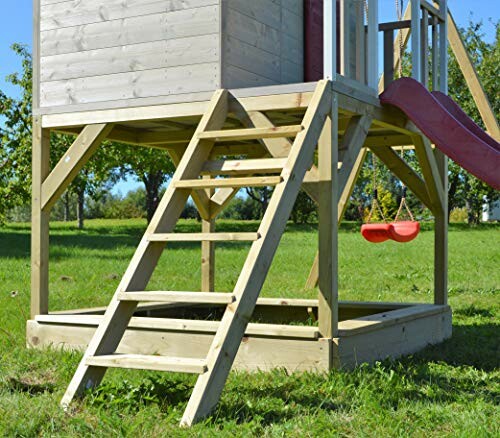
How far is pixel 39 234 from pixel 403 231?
342 cm

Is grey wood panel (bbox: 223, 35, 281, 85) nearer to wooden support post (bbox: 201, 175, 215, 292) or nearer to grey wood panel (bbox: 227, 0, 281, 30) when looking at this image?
grey wood panel (bbox: 227, 0, 281, 30)

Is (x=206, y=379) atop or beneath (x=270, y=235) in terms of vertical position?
beneath

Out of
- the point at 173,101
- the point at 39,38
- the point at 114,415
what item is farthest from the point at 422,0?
the point at 114,415

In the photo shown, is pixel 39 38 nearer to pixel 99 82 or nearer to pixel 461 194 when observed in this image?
pixel 99 82

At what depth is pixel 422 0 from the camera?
8.05 m

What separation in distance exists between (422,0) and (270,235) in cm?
402

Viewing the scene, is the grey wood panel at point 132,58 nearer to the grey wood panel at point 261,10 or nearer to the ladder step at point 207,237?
the grey wood panel at point 261,10

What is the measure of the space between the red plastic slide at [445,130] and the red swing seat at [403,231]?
1212 mm

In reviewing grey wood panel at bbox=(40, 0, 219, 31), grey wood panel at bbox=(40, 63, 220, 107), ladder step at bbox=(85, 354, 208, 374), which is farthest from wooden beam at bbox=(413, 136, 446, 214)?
ladder step at bbox=(85, 354, 208, 374)

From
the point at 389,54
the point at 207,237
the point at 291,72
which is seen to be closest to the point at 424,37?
the point at 389,54

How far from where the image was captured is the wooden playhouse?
5203 millimetres

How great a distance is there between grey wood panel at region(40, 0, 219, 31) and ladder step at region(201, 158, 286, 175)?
1.40m

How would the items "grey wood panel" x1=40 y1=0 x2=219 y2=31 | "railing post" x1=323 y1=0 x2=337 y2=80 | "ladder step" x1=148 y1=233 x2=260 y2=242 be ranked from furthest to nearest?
"grey wood panel" x1=40 y1=0 x2=219 y2=31, "railing post" x1=323 y1=0 x2=337 y2=80, "ladder step" x1=148 y1=233 x2=260 y2=242

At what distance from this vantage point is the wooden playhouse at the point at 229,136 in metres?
5.20
